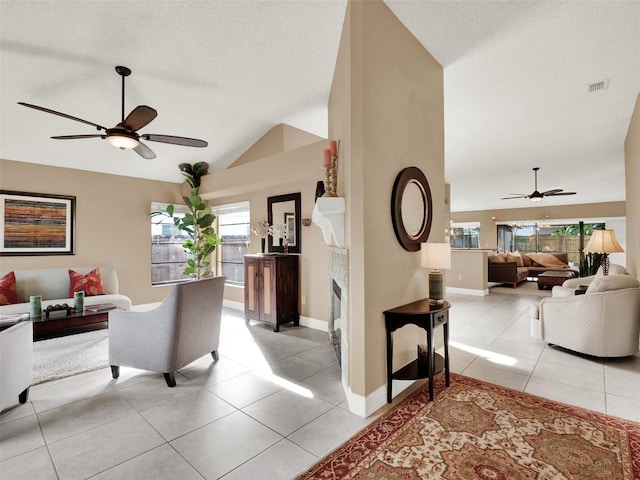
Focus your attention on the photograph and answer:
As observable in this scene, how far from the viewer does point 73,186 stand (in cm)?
520

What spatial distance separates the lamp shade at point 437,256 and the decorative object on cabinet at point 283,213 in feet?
8.06

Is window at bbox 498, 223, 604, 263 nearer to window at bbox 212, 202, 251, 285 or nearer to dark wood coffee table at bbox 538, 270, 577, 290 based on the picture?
dark wood coffee table at bbox 538, 270, 577, 290

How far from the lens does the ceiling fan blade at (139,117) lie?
2832 mm

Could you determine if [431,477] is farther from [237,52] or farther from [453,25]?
[237,52]

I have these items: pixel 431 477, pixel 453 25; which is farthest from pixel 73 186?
pixel 431 477

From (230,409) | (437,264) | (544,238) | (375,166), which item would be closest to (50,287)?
(230,409)

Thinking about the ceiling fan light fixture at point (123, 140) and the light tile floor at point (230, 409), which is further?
the ceiling fan light fixture at point (123, 140)

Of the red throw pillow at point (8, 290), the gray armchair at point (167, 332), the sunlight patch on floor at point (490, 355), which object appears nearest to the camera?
the gray armchair at point (167, 332)

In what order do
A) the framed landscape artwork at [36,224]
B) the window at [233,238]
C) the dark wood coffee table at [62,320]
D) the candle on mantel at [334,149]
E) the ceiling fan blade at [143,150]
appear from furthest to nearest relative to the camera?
the window at [233,238]
the framed landscape artwork at [36,224]
the dark wood coffee table at [62,320]
the ceiling fan blade at [143,150]
the candle on mantel at [334,149]

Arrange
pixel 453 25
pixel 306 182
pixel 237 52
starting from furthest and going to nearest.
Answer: pixel 306 182
pixel 237 52
pixel 453 25

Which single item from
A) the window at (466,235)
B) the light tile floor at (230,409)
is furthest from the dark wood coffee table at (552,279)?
the light tile floor at (230,409)

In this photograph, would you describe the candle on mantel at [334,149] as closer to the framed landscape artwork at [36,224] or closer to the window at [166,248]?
the window at [166,248]

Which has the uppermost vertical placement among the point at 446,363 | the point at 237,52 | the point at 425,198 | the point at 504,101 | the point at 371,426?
the point at 237,52

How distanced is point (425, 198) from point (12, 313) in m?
5.23
